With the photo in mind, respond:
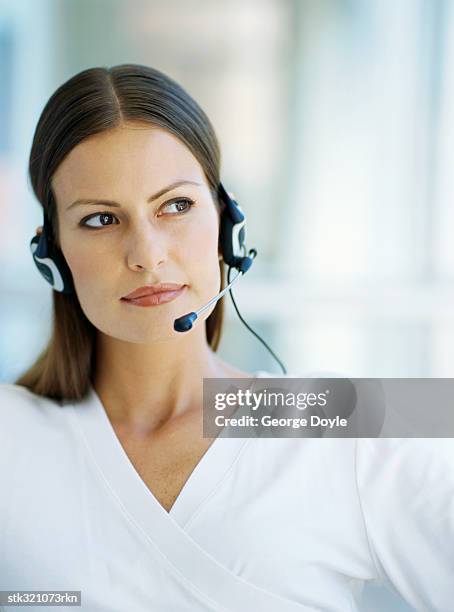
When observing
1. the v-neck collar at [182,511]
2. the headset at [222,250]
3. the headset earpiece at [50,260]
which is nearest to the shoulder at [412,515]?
the v-neck collar at [182,511]

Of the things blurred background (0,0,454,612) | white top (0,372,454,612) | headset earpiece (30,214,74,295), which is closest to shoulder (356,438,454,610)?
white top (0,372,454,612)

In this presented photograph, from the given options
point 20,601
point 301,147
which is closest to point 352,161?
point 301,147

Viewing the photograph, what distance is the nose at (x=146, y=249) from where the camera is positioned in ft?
3.60

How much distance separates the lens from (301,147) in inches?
110

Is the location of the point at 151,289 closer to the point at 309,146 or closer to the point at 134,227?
the point at 134,227

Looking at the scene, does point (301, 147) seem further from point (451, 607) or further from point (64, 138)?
point (451, 607)

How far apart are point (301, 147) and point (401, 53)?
477 millimetres

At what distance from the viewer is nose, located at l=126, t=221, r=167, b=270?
3.60ft

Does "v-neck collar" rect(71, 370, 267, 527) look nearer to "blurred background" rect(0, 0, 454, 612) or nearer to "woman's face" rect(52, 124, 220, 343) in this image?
"woman's face" rect(52, 124, 220, 343)

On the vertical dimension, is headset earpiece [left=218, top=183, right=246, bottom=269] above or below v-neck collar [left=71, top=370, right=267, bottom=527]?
above

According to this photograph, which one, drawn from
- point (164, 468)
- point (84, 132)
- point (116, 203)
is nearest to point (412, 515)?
point (164, 468)

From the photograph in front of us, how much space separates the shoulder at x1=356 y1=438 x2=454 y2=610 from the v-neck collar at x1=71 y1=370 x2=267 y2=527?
0.20 meters

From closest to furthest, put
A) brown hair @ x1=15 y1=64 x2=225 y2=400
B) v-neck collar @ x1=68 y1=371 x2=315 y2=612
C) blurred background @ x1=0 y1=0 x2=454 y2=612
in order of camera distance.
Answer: v-neck collar @ x1=68 y1=371 x2=315 y2=612
brown hair @ x1=15 y1=64 x2=225 y2=400
blurred background @ x1=0 y1=0 x2=454 y2=612

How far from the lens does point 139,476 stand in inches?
44.7
